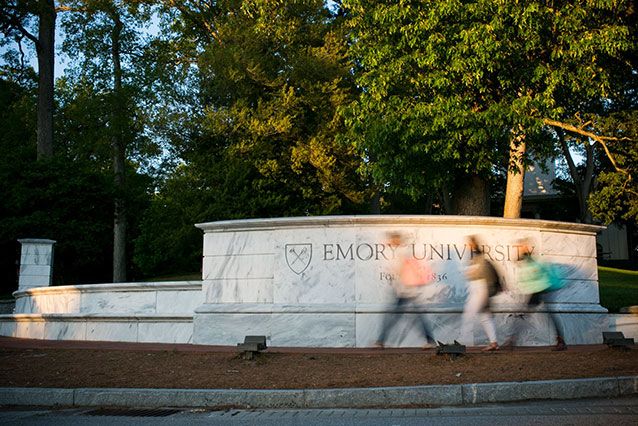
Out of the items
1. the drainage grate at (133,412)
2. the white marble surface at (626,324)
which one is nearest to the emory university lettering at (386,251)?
the white marble surface at (626,324)

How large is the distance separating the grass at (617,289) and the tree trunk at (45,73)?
21.2 metres

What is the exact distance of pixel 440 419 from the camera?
6.25 meters

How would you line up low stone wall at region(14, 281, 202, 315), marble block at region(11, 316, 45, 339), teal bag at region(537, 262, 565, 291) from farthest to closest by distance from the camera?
marble block at region(11, 316, 45, 339), low stone wall at region(14, 281, 202, 315), teal bag at region(537, 262, 565, 291)

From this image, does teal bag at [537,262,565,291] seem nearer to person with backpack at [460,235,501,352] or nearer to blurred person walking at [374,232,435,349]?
person with backpack at [460,235,501,352]

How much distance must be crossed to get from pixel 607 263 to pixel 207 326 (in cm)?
2708

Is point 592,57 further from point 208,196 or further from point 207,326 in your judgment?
point 208,196

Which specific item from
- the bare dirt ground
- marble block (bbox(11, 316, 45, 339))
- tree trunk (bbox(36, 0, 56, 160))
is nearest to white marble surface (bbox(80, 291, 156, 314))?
marble block (bbox(11, 316, 45, 339))

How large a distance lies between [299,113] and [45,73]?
12.2 metres

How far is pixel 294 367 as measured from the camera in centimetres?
881

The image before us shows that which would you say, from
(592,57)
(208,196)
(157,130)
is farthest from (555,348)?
(157,130)

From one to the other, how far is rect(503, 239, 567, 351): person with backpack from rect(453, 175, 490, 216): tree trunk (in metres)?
5.28

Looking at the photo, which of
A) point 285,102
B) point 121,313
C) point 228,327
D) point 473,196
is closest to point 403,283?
point 228,327

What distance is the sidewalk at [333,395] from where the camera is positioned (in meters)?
7.07

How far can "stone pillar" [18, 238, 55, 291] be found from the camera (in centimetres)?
1789
